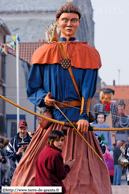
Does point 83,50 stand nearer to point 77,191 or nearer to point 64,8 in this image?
point 64,8

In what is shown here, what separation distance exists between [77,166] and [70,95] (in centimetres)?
75

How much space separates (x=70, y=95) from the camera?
5199 mm

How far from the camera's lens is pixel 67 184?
4879 mm

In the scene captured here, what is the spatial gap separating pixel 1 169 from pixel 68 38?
5338 mm

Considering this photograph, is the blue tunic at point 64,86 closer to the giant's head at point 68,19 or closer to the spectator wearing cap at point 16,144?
the giant's head at point 68,19

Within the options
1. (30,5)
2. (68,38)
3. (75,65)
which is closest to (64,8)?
(68,38)

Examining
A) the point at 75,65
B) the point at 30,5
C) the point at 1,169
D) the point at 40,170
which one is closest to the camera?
the point at 40,170

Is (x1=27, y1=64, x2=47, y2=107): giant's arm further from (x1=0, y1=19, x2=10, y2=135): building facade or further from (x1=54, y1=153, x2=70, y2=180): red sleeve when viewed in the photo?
(x1=0, y1=19, x2=10, y2=135): building facade

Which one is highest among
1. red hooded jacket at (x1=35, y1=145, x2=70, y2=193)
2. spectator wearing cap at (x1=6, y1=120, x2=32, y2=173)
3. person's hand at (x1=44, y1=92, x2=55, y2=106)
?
person's hand at (x1=44, y1=92, x2=55, y2=106)

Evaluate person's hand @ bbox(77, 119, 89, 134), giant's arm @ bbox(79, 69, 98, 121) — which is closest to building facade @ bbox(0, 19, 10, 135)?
giant's arm @ bbox(79, 69, 98, 121)

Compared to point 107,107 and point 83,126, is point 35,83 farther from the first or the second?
point 107,107

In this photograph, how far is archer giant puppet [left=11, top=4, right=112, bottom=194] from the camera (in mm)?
5008

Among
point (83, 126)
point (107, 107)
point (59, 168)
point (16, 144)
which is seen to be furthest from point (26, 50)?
point (59, 168)

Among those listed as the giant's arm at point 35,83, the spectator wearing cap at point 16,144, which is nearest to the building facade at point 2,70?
the spectator wearing cap at point 16,144
